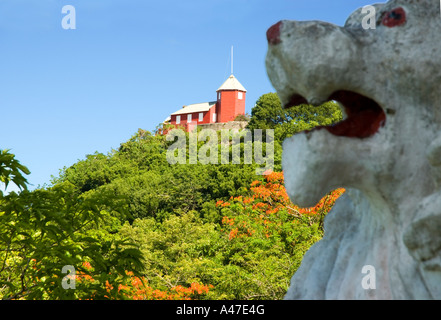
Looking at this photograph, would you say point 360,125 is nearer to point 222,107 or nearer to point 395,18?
point 395,18

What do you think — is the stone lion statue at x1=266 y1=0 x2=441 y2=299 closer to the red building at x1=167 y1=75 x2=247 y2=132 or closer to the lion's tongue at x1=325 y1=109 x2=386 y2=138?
the lion's tongue at x1=325 y1=109 x2=386 y2=138

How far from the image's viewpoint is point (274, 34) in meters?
1.41

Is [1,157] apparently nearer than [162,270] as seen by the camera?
Yes

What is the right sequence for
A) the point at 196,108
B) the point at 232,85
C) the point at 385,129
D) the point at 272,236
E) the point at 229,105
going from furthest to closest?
1. the point at 196,108
2. the point at 232,85
3. the point at 229,105
4. the point at 272,236
5. the point at 385,129

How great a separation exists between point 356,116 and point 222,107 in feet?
165

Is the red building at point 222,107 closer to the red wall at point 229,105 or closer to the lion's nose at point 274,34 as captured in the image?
the red wall at point 229,105

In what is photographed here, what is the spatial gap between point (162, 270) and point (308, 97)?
46.6ft

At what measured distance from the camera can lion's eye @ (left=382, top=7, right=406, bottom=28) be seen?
1.44 metres

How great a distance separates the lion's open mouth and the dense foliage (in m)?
3.34

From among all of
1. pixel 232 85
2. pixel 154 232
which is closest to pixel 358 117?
pixel 154 232
